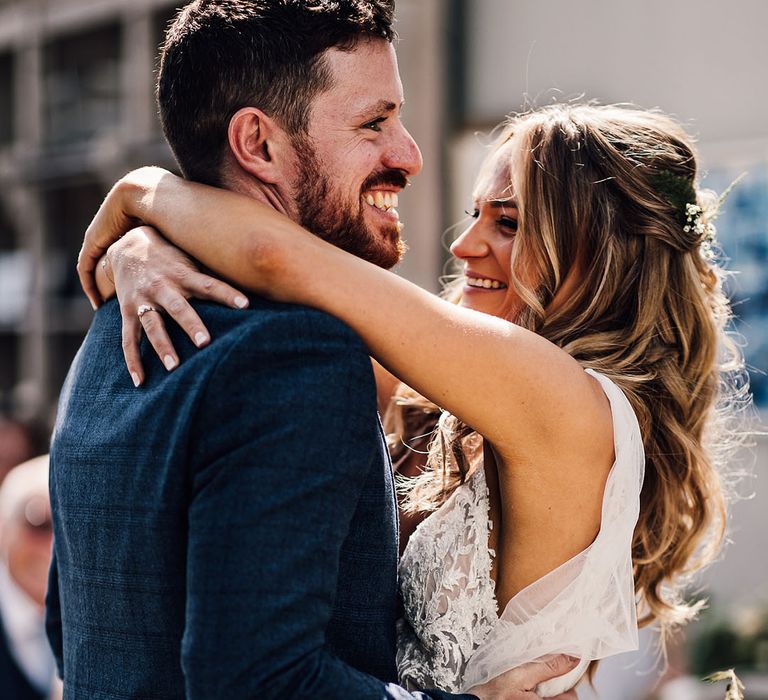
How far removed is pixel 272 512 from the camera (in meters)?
1.34

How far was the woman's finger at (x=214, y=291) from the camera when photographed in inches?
60.1

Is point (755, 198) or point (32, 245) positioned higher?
point (755, 198)

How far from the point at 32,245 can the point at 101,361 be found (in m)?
7.51

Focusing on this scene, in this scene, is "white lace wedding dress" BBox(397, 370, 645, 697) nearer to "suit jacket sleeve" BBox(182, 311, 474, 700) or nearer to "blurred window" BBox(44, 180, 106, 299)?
"suit jacket sleeve" BBox(182, 311, 474, 700)

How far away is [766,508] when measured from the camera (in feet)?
16.8

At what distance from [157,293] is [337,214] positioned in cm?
37

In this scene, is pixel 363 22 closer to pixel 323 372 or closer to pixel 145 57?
pixel 323 372

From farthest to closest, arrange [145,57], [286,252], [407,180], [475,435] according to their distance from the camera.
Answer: [145,57] < [475,435] < [407,180] < [286,252]

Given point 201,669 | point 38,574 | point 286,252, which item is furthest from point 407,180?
point 38,574

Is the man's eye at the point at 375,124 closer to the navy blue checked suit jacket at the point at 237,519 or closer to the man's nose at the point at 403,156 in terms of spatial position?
the man's nose at the point at 403,156

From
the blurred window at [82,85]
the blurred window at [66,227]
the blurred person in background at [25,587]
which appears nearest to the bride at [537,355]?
the blurred person in background at [25,587]

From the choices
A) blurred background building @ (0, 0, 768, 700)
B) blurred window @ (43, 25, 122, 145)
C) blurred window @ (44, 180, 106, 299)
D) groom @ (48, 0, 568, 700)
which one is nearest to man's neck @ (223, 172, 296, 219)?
groom @ (48, 0, 568, 700)

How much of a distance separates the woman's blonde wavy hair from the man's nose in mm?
381

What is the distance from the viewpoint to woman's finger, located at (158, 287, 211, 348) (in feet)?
4.83
